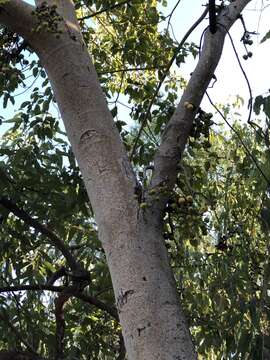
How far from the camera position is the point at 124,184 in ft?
4.59

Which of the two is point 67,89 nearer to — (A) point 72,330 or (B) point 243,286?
(B) point 243,286

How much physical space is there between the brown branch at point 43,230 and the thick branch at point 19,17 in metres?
1.07

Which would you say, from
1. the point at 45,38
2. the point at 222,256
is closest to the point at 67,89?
the point at 45,38

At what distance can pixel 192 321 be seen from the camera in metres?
3.24

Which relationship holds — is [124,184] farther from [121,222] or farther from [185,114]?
[185,114]

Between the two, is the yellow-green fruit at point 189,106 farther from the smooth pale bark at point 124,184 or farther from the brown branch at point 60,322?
the brown branch at point 60,322

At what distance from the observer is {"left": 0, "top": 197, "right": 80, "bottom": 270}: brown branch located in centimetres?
265

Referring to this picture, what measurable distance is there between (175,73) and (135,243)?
311 centimetres

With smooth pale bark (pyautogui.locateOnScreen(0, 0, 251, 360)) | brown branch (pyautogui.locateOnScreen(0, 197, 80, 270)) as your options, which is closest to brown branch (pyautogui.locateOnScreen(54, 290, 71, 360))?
brown branch (pyautogui.locateOnScreen(0, 197, 80, 270))

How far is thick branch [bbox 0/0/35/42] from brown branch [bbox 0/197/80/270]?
1071 mm

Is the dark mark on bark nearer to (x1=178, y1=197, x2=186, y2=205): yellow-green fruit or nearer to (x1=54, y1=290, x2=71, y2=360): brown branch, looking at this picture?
(x1=178, y1=197, x2=186, y2=205): yellow-green fruit

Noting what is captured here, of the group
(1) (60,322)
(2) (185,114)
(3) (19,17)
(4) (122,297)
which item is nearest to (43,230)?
(1) (60,322)

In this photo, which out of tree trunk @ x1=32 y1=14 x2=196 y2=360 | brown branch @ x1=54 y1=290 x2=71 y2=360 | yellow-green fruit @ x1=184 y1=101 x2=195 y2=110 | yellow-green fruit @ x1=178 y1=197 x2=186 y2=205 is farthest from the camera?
brown branch @ x1=54 y1=290 x2=71 y2=360

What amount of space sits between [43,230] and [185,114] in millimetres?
1342
